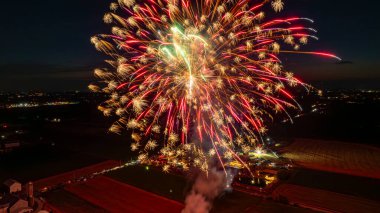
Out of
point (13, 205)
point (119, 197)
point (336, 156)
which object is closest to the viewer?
point (13, 205)

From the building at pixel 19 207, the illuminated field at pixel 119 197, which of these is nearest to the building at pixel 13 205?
the building at pixel 19 207

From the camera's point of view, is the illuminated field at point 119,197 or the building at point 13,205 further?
the illuminated field at point 119,197

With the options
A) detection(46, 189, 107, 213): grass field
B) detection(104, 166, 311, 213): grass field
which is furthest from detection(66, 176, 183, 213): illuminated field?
detection(104, 166, 311, 213): grass field

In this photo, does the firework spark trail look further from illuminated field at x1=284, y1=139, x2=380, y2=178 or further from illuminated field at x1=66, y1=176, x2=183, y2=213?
illuminated field at x1=284, y1=139, x2=380, y2=178

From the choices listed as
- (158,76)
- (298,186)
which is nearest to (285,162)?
(298,186)

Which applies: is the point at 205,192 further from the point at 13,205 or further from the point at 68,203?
the point at 13,205

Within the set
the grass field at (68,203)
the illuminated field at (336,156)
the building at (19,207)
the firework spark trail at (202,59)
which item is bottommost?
the grass field at (68,203)

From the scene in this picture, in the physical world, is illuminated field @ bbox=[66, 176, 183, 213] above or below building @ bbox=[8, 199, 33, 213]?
below

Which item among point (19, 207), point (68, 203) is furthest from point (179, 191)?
point (19, 207)

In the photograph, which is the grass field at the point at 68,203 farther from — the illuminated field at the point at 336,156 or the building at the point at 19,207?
the illuminated field at the point at 336,156
